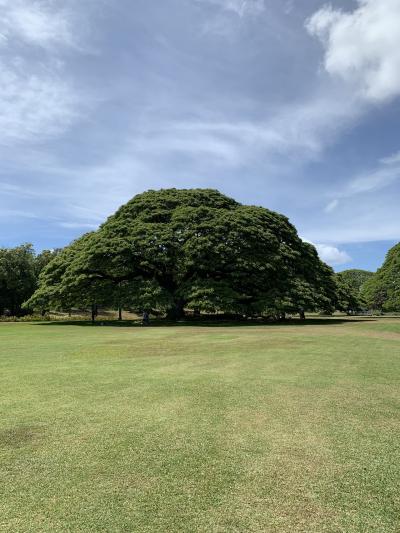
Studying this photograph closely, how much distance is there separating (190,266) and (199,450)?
93.3 ft

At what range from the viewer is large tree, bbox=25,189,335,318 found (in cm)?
3253

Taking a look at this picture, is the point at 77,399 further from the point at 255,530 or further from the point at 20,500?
the point at 255,530

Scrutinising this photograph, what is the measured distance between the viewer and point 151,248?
32.7 meters

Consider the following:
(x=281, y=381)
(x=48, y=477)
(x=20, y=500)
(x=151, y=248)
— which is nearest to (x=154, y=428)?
(x=48, y=477)

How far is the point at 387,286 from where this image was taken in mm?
64750

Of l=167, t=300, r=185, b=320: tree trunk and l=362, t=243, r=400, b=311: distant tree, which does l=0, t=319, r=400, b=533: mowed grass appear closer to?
l=167, t=300, r=185, b=320: tree trunk

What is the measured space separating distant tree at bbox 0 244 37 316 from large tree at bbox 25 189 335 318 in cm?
1919

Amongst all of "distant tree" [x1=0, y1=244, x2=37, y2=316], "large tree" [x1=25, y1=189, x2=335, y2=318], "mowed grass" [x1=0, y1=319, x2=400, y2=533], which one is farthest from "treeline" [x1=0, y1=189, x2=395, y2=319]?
"mowed grass" [x1=0, y1=319, x2=400, y2=533]

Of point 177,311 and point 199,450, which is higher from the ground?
point 177,311

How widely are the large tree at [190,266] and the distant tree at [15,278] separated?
756 inches

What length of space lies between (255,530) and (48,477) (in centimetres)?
241

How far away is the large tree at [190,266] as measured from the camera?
107ft

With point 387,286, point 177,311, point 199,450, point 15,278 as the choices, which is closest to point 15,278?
point 15,278

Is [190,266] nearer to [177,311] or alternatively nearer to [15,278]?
[177,311]
